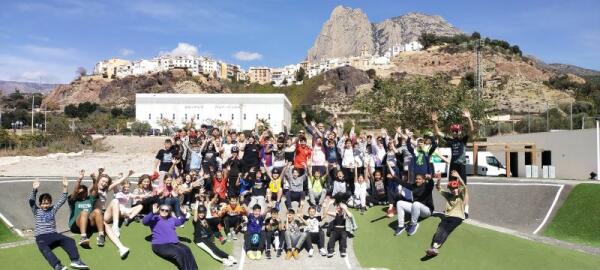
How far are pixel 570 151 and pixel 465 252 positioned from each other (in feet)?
66.4

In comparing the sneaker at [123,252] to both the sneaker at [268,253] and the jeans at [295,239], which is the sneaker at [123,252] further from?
the jeans at [295,239]

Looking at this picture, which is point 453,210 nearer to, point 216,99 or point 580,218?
point 580,218

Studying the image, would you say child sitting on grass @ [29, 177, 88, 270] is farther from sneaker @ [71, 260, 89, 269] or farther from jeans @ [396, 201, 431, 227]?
jeans @ [396, 201, 431, 227]

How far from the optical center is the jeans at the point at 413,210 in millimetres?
12477

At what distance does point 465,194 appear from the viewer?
11.7 metres

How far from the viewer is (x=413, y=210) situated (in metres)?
12.5

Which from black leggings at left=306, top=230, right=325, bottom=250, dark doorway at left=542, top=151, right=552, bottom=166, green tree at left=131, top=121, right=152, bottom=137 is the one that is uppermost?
green tree at left=131, top=121, right=152, bottom=137

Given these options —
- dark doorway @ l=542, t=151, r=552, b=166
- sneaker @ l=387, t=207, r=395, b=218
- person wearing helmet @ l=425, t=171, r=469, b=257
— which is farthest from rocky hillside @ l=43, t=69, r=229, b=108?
person wearing helmet @ l=425, t=171, r=469, b=257

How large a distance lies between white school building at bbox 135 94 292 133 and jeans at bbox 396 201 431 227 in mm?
77859

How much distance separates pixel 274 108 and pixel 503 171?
2572 inches

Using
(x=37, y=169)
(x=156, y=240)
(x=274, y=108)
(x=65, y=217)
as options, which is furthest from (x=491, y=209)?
(x=274, y=108)

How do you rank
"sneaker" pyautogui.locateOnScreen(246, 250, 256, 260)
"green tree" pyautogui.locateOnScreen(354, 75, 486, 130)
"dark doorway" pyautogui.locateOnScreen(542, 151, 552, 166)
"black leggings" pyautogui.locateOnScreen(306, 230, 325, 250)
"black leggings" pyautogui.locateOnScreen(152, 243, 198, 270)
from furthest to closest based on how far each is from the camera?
"green tree" pyautogui.locateOnScreen(354, 75, 486, 130), "dark doorway" pyautogui.locateOnScreen(542, 151, 552, 166), "black leggings" pyautogui.locateOnScreen(306, 230, 325, 250), "sneaker" pyautogui.locateOnScreen(246, 250, 256, 260), "black leggings" pyautogui.locateOnScreen(152, 243, 198, 270)

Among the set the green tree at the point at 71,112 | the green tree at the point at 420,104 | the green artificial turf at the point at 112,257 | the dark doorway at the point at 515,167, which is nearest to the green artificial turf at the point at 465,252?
the green artificial turf at the point at 112,257

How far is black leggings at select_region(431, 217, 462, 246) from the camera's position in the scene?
37.2ft
